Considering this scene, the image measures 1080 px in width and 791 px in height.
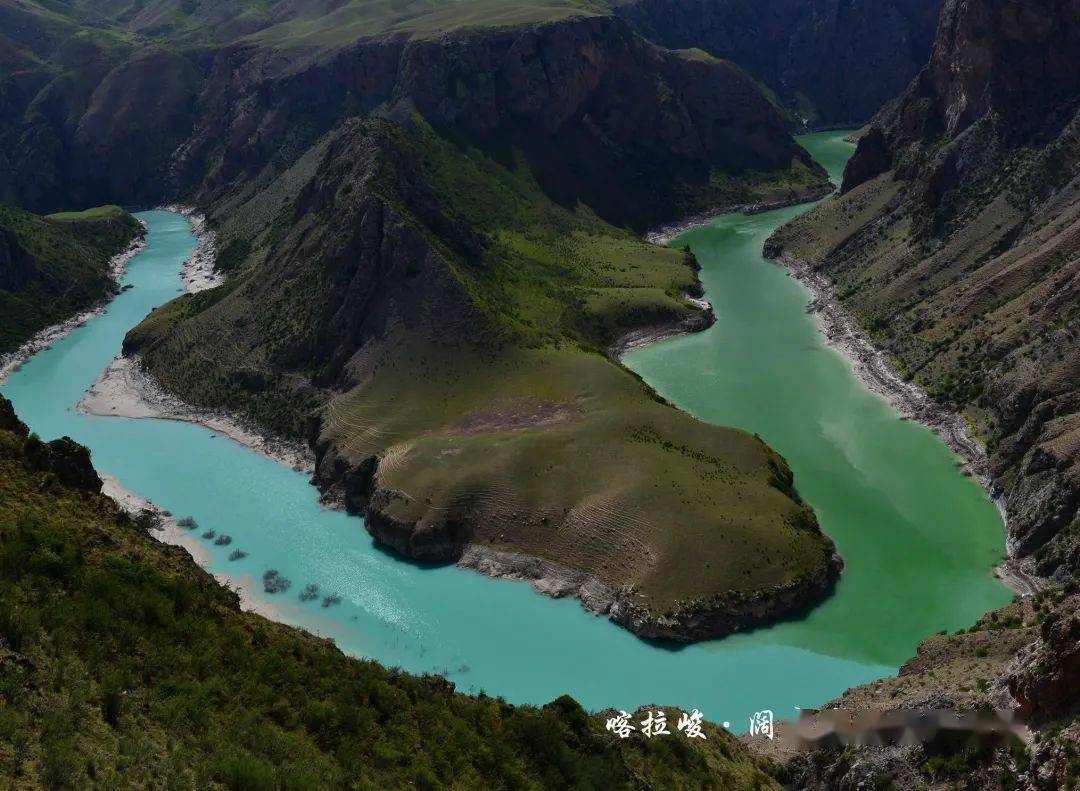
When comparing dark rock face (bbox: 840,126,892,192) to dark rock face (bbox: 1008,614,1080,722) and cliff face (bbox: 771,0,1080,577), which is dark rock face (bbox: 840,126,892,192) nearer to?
cliff face (bbox: 771,0,1080,577)

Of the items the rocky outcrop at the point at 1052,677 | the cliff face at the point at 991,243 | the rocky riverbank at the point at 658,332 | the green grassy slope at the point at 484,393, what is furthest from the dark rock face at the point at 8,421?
the rocky riverbank at the point at 658,332

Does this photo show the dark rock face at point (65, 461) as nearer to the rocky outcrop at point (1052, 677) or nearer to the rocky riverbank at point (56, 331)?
the rocky outcrop at point (1052, 677)

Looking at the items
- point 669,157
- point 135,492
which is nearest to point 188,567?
point 135,492

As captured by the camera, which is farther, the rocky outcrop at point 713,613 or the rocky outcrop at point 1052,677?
the rocky outcrop at point 713,613

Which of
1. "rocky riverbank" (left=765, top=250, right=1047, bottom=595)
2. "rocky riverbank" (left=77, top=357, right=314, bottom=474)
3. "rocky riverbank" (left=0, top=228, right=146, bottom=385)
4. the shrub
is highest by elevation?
"rocky riverbank" (left=765, top=250, right=1047, bottom=595)

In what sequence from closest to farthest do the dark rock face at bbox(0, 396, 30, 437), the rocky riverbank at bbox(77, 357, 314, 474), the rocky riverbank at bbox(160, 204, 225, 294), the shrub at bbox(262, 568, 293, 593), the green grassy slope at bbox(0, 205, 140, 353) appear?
the dark rock face at bbox(0, 396, 30, 437) < the shrub at bbox(262, 568, 293, 593) < the rocky riverbank at bbox(77, 357, 314, 474) < the green grassy slope at bbox(0, 205, 140, 353) < the rocky riverbank at bbox(160, 204, 225, 294)

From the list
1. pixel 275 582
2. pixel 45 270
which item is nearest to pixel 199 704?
pixel 275 582

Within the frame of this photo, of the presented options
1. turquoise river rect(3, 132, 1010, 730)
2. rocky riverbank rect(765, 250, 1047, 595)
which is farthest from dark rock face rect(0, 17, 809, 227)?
turquoise river rect(3, 132, 1010, 730)
